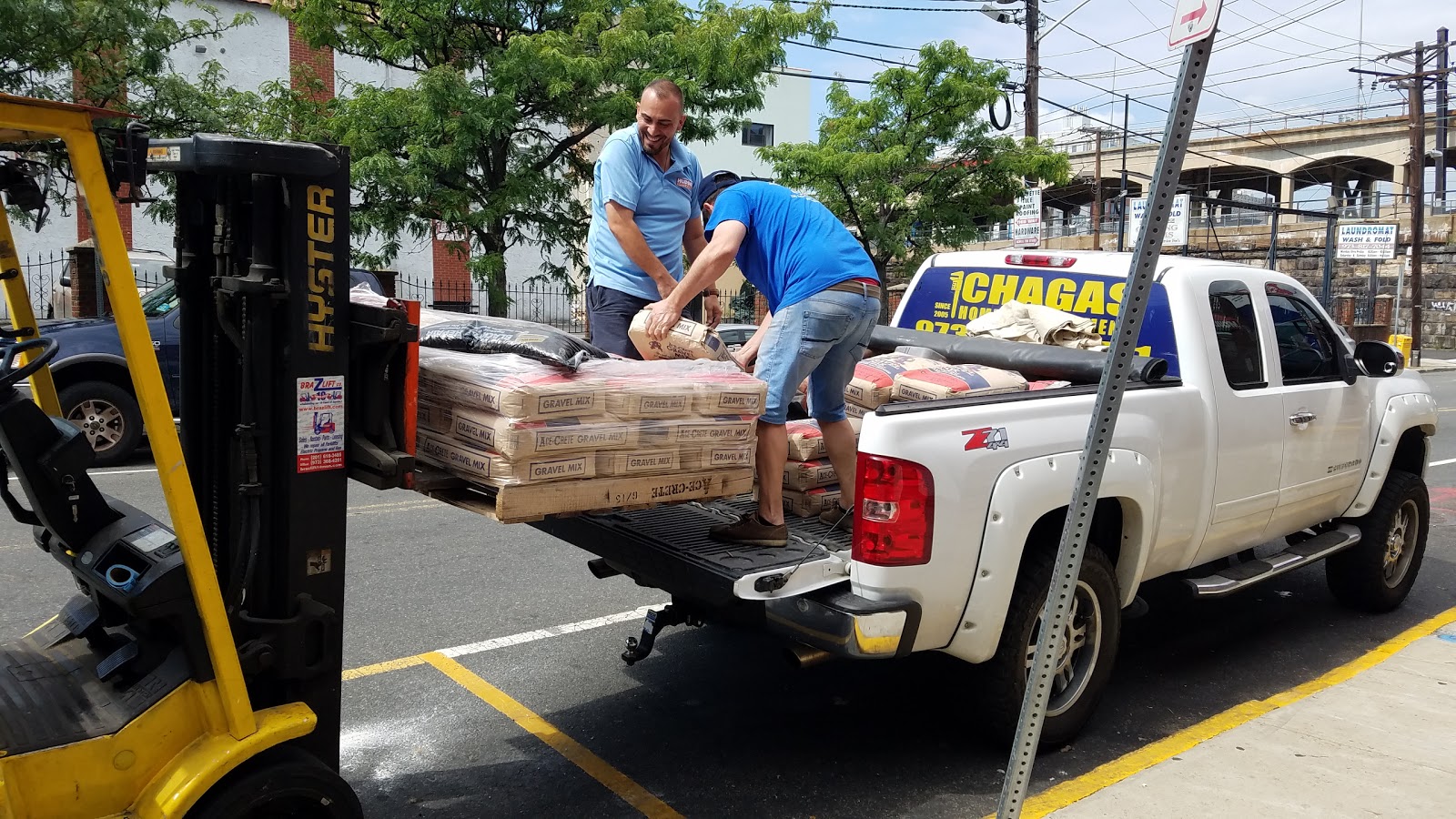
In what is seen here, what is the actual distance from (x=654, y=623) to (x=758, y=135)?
3977 centimetres

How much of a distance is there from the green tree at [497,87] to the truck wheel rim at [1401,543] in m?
9.74

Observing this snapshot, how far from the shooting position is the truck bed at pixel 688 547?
12.4ft

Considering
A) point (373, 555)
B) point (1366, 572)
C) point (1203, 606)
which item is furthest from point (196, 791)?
point (1366, 572)

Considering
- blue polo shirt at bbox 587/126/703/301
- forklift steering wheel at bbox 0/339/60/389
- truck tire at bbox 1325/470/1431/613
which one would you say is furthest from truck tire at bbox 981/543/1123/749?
forklift steering wheel at bbox 0/339/60/389

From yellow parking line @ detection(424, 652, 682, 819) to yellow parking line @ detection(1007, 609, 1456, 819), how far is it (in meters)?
1.17

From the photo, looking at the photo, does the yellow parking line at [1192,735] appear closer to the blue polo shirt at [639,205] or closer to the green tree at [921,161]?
the blue polo shirt at [639,205]

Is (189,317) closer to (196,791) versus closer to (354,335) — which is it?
(354,335)

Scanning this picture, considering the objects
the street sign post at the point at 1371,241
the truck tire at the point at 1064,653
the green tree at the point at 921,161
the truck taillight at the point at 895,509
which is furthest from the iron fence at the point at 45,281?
the street sign post at the point at 1371,241

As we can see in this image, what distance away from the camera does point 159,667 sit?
9.52 feet

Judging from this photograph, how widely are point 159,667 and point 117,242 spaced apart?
1.09 metres

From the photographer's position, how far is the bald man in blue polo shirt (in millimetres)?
4926

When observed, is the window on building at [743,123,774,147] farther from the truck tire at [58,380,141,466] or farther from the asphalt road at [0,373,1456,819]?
the asphalt road at [0,373,1456,819]

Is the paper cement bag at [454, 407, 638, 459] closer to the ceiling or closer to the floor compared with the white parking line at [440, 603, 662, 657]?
closer to the ceiling

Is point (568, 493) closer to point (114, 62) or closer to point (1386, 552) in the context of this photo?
point (1386, 552)
